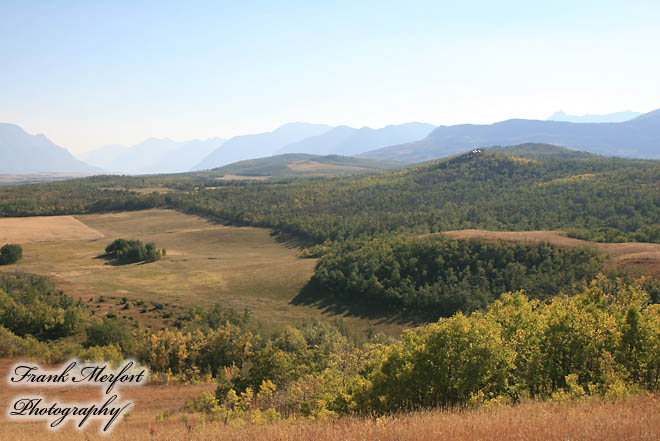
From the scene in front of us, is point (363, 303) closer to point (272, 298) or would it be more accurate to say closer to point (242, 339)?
point (272, 298)

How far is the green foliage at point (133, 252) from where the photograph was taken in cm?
9881

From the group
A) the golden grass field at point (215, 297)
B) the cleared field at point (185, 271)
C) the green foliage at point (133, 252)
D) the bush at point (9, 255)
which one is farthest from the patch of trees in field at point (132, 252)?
the bush at point (9, 255)

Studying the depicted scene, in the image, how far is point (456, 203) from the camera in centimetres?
15388

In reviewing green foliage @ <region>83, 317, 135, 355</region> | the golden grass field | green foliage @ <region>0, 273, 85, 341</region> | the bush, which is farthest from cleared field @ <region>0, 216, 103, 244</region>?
green foliage @ <region>83, 317, 135, 355</region>

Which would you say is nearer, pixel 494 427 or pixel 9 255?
pixel 494 427

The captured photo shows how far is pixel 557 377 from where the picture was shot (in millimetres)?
21078

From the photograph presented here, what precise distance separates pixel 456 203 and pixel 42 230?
146 m

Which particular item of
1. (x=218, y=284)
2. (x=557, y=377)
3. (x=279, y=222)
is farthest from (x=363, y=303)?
(x=279, y=222)

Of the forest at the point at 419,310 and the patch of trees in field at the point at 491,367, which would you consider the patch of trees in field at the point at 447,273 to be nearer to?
the forest at the point at 419,310

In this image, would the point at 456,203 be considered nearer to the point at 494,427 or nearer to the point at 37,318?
the point at 37,318

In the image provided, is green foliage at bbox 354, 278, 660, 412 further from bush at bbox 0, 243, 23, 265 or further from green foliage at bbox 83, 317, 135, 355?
bush at bbox 0, 243, 23, 265

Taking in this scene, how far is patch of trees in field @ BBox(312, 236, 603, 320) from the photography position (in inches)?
2544

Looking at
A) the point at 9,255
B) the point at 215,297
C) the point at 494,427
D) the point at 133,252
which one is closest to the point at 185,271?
the point at 133,252

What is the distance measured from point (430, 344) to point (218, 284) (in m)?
68.4
